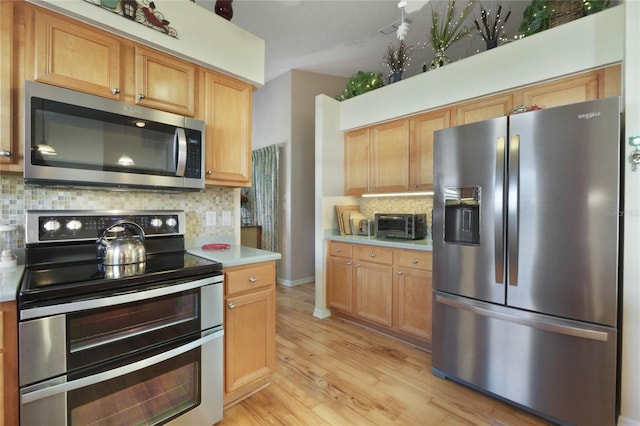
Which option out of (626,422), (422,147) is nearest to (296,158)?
(422,147)

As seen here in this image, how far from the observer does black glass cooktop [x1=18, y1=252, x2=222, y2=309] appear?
3.56 ft

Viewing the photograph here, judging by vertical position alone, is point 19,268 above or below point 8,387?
above

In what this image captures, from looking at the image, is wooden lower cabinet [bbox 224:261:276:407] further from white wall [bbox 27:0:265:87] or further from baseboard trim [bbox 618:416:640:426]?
baseboard trim [bbox 618:416:640:426]

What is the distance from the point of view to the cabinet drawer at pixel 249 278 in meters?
1.69

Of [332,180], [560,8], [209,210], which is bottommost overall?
[209,210]

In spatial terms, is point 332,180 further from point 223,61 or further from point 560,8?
point 560,8

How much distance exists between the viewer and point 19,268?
1.39m

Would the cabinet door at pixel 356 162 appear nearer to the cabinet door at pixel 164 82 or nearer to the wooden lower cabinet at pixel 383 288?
the wooden lower cabinet at pixel 383 288

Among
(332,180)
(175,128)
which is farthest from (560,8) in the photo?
(175,128)

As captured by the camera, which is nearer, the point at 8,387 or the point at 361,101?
the point at 8,387

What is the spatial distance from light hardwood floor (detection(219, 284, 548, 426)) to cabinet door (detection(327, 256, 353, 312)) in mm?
448

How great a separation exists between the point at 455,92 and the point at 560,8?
0.83 metres

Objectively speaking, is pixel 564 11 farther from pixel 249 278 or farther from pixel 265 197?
pixel 265 197

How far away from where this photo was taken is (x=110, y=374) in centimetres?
121
